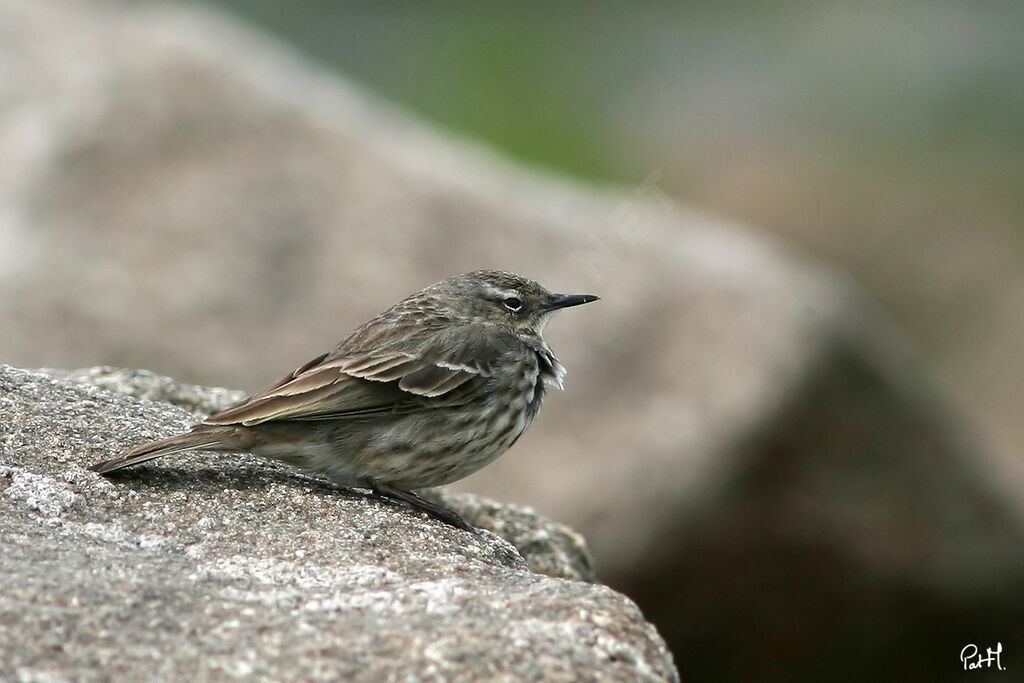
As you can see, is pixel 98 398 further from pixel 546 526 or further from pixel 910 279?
pixel 910 279

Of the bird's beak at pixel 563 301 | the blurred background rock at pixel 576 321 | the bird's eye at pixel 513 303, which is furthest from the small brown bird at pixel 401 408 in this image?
the blurred background rock at pixel 576 321

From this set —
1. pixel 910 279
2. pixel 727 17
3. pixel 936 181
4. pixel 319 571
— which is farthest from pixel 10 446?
pixel 727 17

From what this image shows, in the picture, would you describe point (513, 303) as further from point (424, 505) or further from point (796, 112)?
point (796, 112)

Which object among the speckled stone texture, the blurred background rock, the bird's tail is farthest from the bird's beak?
the blurred background rock

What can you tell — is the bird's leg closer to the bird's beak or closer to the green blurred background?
the bird's beak

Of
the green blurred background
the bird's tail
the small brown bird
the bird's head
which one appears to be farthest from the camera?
the green blurred background

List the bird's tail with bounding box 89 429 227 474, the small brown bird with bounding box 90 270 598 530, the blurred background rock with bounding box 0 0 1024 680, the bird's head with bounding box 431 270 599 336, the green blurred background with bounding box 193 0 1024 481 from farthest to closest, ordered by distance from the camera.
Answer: the green blurred background with bounding box 193 0 1024 481 < the blurred background rock with bounding box 0 0 1024 680 < the bird's head with bounding box 431 270 599 336 < the small brown bird with bounding box 90 270 598 530 < the bird's tail with bounding box 89 429 227 474

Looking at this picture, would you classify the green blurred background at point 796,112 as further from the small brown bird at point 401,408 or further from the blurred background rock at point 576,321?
the small brown bird at point 401,408
